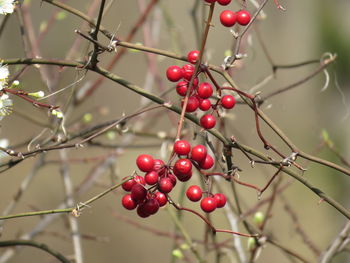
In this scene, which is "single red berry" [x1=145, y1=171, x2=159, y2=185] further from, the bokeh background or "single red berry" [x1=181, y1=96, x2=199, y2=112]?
the bokeh background

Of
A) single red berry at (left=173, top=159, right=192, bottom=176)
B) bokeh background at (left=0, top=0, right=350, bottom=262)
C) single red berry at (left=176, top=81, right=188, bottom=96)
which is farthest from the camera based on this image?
bokeh background at (left=0, top=0, right=350, bottom=262)

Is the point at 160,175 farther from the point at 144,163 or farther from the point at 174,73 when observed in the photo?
the point at 174,73

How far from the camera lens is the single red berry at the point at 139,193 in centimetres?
96

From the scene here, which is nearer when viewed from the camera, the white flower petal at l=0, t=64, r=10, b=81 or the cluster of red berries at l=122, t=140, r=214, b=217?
the cluster of red berries at l=122, t=140, r=214, b=217

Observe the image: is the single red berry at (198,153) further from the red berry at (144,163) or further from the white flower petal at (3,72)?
the white flower petal at (3,72)

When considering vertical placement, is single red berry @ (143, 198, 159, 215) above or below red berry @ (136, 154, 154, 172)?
below

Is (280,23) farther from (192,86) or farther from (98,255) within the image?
(192,86)

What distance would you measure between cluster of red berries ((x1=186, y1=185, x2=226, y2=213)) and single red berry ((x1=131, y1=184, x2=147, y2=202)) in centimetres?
8

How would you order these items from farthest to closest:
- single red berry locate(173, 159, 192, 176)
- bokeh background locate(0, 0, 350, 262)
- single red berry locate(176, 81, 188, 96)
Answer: bokeh background locate(0, 0, 350, 262)
single red berry locate(176, 81, 188, 96)
single red berry locate(173, 159, 192, 176)

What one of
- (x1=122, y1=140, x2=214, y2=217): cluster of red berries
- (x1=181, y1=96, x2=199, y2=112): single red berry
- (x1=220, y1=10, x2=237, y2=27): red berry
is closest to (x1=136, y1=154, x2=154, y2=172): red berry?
(x1=122, y1=140, x2=214, y2=217): cluster of red berries

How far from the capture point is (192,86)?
3.28 feet

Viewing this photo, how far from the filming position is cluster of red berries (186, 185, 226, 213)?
1.00 metres

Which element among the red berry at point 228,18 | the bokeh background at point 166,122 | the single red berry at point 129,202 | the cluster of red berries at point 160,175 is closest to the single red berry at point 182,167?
the cluster of red berries at point 160,175

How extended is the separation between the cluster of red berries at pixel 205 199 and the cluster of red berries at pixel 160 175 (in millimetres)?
43
